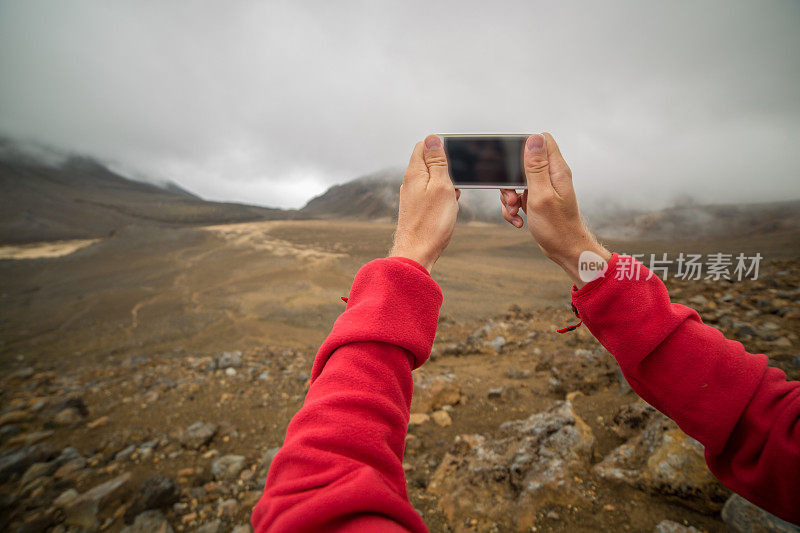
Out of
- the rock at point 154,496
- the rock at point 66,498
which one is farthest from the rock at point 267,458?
the rock at point 66,498

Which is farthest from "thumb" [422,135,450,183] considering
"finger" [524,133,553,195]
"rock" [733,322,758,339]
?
"rock" [733,322,758,339]

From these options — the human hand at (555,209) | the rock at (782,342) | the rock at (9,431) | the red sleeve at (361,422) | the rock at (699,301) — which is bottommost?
the rock at (9,431)

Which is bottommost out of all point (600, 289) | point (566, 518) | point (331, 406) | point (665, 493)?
point (566, 518)

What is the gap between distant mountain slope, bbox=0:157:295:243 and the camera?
21.4 m

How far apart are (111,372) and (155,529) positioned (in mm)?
3776

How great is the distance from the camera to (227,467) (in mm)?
2428

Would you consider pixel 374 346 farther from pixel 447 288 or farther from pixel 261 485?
pixel 447 288

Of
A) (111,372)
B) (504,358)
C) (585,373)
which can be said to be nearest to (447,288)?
(504,358)

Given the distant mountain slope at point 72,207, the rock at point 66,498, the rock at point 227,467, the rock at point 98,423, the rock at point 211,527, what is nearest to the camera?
the rock at point 211,527

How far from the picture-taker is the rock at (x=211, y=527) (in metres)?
1.94

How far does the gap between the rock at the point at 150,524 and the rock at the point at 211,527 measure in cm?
20

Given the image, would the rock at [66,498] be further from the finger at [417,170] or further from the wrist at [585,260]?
the wrist at [585,260]

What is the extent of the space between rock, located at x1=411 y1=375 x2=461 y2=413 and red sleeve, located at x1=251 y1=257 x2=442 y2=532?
86.6 inches

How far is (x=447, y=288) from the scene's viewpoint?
9531 millimetres
